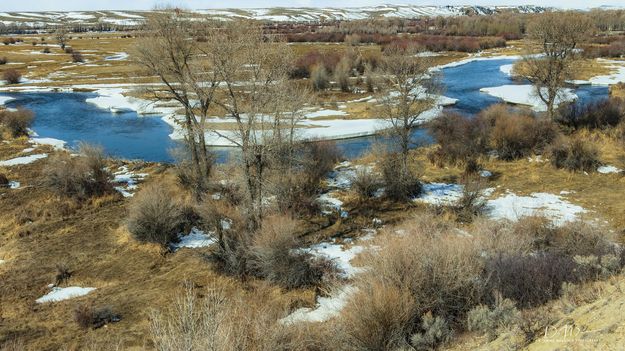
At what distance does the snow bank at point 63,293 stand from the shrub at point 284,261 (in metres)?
4.79

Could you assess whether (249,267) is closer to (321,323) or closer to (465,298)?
(321,323)

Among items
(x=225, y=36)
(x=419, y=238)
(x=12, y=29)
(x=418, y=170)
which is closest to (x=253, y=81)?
(x=225, y=36)

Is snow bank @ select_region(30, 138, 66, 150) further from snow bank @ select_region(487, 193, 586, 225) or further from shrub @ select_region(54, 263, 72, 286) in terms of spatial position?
snow bank @ select_region(487, 193, 586, 225)

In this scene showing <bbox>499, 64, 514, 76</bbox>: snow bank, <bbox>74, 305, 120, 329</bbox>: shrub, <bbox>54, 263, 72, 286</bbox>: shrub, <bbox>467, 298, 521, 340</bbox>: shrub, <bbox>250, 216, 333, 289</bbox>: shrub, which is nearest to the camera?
<bbox>467, 298, 521, 340</bbox>: shrub

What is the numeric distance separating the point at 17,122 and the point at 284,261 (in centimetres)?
2856

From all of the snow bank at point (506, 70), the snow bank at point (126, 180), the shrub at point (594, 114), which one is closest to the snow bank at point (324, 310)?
the snow bank at point (126, 180)

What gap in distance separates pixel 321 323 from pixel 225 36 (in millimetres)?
9336

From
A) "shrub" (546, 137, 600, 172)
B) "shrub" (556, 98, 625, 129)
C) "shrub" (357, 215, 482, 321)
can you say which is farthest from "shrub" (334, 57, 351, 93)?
"shrub" (357, 215, 482, 321)

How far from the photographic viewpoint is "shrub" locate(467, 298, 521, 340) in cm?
635

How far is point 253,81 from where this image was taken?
45.2ft

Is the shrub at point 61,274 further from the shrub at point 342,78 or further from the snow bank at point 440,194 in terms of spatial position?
the shrub at point 342,78

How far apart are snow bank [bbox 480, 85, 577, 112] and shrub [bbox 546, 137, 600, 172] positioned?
11.5 metres

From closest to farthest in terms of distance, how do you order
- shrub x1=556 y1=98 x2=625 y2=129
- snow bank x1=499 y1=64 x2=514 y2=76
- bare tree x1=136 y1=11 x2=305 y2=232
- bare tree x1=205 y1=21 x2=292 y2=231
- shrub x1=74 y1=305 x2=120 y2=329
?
shrub x1=74 y1=305 x2=120 y2=329
bare tree x1=205 y1=21 x2=292 y2=231
bare tree x1=136 y1=11 x2=305 y2=232
shrub x1=556 y1=98 x2=625 y2=129
snow bank x1=499 y1=64 x2=514 y2=76

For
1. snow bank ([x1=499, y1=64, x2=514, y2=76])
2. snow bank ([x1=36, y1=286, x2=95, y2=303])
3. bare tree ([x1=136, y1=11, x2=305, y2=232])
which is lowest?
snow bank ([x1=36, y1=286, x2=95, y2=303])
